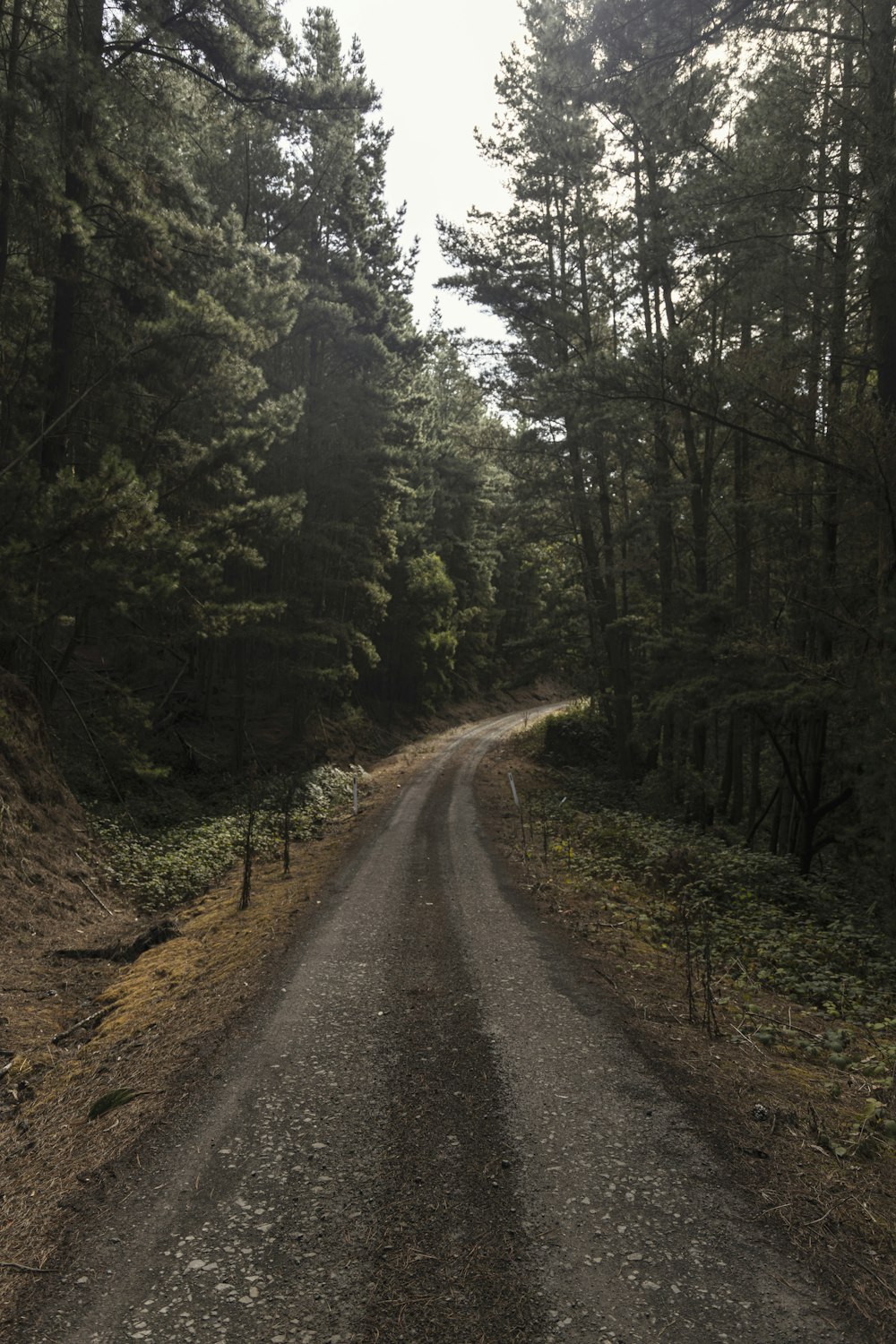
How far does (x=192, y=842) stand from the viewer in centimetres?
1592

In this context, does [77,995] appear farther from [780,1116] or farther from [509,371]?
[509,371]

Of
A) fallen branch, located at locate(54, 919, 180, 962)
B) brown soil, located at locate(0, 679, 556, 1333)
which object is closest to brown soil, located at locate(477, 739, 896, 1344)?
brown soil, located at locate(0, 679, 556, 1333)

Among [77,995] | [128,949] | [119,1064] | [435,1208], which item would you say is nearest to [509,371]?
[128,949]

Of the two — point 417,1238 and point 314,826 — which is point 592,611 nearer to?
point 314,826

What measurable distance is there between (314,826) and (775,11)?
55.3ft

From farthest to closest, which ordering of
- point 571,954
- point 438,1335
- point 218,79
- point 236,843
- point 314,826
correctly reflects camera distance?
point 314,826, point 236,843, point 218,79, point 571,954, point 438,1335

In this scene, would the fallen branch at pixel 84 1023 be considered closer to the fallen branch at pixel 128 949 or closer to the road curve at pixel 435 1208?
the fallen branch at pixel 128 949

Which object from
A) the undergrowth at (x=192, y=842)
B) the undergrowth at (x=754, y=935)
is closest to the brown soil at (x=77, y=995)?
the undergrowth at (x=192, y=842)

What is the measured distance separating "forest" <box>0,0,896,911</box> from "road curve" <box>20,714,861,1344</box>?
6.21 meters

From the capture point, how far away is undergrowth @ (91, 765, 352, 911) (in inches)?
515

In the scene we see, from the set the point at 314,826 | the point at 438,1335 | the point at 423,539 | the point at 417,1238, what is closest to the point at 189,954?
the point at 417,1238

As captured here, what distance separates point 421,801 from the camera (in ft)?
69.5

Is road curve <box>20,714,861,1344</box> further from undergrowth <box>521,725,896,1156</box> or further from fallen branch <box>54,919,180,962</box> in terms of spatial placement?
fallen branch <box>54,919,180,962</box>

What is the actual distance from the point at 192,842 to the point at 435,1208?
13010 millimetres
